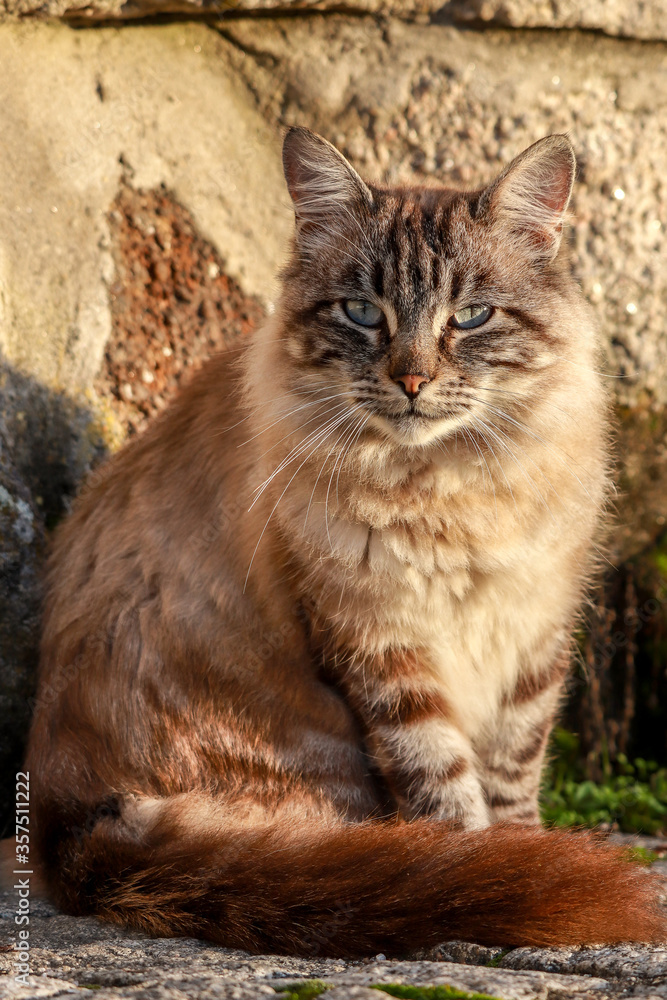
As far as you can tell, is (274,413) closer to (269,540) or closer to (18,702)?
(269,540)

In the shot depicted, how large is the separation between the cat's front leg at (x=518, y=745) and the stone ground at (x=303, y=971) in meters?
1.06

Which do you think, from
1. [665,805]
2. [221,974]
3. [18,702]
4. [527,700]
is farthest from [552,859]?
[665,805]

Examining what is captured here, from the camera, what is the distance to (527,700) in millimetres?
3039

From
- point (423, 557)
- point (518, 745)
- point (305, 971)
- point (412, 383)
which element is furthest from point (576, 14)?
point (305, 971)

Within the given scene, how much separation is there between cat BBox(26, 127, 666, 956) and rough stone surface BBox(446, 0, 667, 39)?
1.70 m

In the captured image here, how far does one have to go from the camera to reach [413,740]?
2.68 metres

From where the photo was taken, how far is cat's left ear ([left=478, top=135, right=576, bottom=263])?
105 inches

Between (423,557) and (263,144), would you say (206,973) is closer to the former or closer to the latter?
(423,557)

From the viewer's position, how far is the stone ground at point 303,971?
5.79 feet

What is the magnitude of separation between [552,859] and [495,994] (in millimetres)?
414

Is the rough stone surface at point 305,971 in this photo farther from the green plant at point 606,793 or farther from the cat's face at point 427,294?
the green plant at point 606,793

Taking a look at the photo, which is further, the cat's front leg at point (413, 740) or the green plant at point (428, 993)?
the cat's front leg at point (413, 740)

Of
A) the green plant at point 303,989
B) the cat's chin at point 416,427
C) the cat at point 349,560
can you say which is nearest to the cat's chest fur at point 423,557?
the cat at point 349,560

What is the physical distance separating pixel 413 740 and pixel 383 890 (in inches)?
25.3
